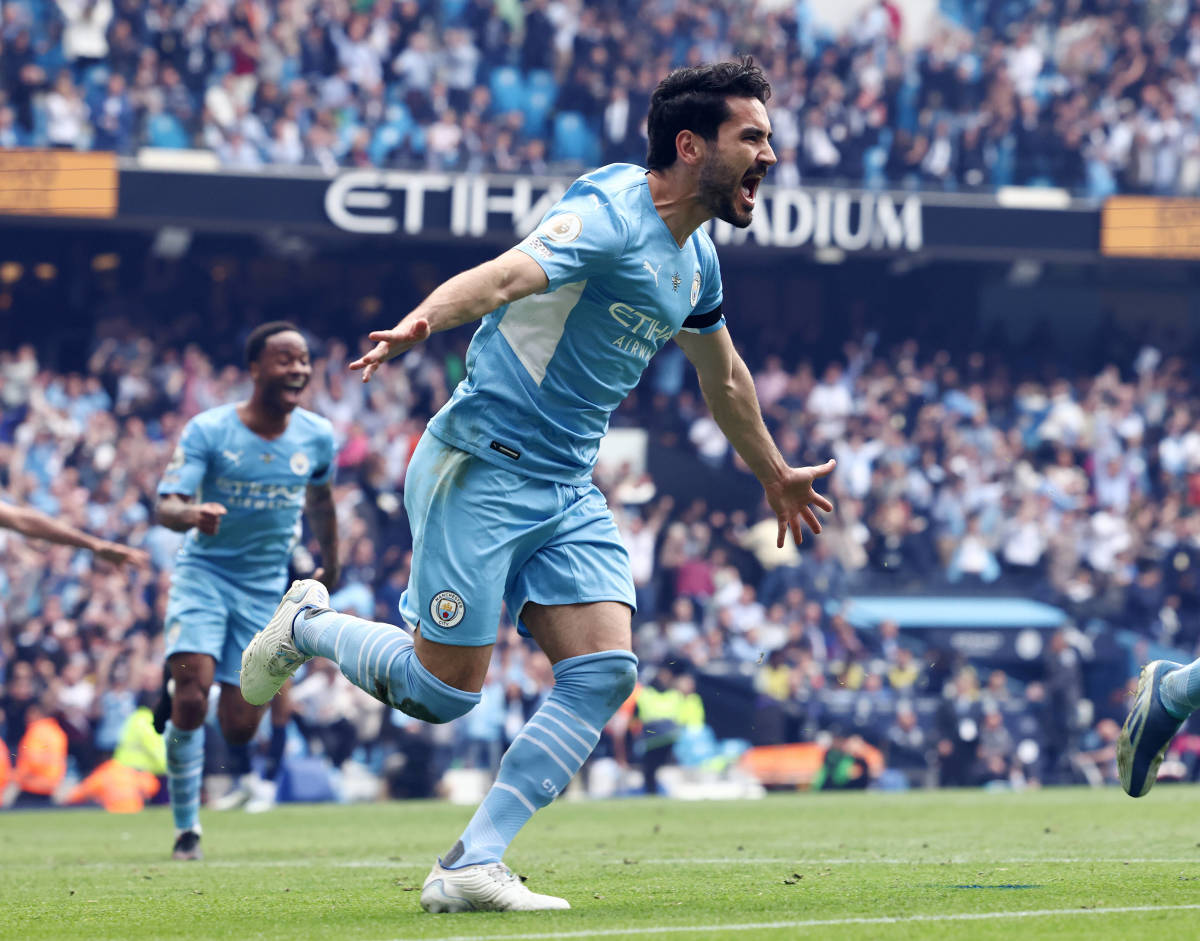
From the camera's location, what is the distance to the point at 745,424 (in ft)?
20.1

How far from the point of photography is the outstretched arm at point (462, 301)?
14.5 feet

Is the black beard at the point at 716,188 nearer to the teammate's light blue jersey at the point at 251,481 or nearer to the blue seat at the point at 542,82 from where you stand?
the teammate's light blue jersey at the point at 251,481

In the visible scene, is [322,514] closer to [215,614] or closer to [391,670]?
[215,614]

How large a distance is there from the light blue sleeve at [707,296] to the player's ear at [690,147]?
29 centimetres

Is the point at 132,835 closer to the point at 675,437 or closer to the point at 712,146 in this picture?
the point at 712,146

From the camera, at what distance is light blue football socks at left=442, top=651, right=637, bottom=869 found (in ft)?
17.3

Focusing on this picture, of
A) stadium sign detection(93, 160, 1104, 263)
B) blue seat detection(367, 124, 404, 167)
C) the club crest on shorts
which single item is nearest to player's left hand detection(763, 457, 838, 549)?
the club crest on shorts

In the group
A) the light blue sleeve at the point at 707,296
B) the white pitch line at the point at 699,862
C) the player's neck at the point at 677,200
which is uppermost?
the player's neck at the point at 677,200

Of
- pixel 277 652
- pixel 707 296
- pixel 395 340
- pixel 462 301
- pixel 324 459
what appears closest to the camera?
pixel 395 340

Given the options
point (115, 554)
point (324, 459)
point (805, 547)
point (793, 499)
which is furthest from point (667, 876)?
point (805, 547)

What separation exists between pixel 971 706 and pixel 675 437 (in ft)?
19.3

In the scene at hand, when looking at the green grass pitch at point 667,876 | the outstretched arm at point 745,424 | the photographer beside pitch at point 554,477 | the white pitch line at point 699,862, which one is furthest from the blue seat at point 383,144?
the photographer beside pitch at point 554,477

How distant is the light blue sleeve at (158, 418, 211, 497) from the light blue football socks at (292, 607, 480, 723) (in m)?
3.17

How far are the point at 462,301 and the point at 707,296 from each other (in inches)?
53.6
